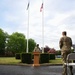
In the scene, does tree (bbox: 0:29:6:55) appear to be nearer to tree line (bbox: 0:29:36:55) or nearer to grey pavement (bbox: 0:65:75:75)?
tree line (bbox: 0:29:36:55)

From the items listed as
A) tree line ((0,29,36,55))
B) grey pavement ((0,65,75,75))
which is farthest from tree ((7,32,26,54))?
grey pavement ((0,65,75,75))

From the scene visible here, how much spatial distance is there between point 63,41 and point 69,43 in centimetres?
26

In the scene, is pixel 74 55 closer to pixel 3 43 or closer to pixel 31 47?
pixel 3 43

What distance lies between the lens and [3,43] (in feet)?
409

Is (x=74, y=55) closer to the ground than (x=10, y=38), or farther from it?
closer to the ground

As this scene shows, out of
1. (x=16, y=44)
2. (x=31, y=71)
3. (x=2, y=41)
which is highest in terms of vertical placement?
(x=2, y=41)

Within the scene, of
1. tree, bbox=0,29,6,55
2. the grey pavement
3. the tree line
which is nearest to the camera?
the grey pavement

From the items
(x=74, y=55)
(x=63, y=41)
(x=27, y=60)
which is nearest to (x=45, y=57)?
(x=27, y=60)

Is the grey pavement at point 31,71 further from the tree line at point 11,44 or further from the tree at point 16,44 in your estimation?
the tree at point 16,44

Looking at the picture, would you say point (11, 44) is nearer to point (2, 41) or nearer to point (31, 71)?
point (2, 41)

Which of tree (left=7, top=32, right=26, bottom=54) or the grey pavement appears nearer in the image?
the grey pavement

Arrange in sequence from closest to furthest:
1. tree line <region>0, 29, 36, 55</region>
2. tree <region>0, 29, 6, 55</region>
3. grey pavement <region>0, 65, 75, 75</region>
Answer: grey pavement <region>0, 65, 75, 75</region>, tree <region>0, 29, 6, 55</region>, tree line <region>0, 29, 36, 55</region>

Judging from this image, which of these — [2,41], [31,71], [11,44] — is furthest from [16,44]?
[31,71]

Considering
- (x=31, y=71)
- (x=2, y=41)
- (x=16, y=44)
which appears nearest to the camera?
(x=31, y=71)
